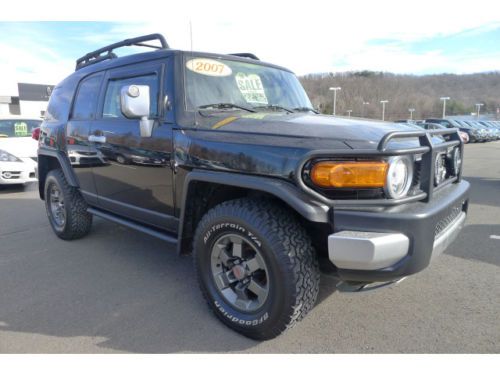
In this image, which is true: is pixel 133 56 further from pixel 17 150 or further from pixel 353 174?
pixel 17 150

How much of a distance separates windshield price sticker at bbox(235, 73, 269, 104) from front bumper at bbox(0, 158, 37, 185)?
6.92 meters

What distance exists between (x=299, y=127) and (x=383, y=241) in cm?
92

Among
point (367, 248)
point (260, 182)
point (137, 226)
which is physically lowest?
point (137, 226)

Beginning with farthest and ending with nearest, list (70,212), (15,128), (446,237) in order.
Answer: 1. (15,128)
2. (70,212)
3. (446,237)

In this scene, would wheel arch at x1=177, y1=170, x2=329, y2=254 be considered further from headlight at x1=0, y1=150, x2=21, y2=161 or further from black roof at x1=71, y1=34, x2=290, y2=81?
headlight at x1=0, y1=150, x2=21, y2=161

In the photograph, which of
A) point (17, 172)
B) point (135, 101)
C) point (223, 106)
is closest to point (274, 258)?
point (223, 106)

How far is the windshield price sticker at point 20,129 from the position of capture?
951 cm

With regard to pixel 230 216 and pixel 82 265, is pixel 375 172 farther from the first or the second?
pixel 82 265

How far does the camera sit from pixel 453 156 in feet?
9.56

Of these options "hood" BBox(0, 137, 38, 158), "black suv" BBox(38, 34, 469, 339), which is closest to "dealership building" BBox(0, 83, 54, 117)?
"hood" BBox(0, 137, 38, 158)

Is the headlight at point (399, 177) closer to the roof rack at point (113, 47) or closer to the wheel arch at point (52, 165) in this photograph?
the roof rack at point (113, 47)

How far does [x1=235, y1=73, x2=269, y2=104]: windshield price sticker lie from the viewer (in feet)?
10.9

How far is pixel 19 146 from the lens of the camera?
9062mm

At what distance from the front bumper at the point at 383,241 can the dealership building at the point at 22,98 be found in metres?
40.6
